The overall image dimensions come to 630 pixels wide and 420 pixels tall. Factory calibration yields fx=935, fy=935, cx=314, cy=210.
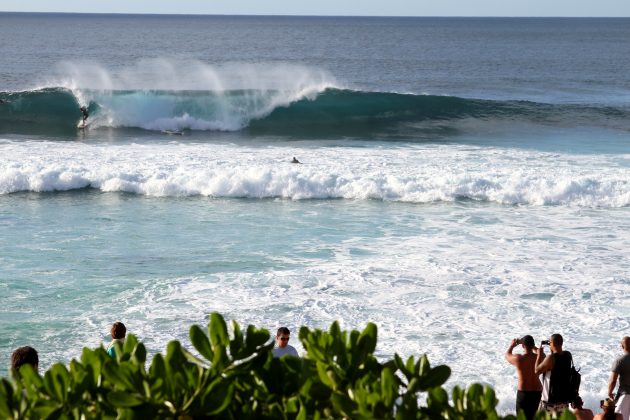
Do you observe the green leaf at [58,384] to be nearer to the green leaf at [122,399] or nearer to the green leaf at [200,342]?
the green leaf at [122,399]

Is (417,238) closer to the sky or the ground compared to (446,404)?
closer to the ground

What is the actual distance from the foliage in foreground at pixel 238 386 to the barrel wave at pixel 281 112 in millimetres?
22564

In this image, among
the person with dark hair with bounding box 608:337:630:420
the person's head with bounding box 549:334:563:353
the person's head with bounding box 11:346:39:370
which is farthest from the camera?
the person with dark hair with bounding box 608:337:630:420

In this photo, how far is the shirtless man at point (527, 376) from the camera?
6.77 metres

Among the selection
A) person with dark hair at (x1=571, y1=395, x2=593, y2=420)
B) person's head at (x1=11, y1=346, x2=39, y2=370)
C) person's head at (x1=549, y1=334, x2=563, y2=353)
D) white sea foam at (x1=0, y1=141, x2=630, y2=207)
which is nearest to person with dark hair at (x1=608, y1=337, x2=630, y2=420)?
person with dark hair at (x1=571, y1=395, x2=593, y2=420)

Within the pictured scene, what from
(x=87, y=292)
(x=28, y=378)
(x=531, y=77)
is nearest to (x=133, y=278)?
(x=87, y=292)

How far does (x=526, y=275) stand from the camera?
36.7 feet

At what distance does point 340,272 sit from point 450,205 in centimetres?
522

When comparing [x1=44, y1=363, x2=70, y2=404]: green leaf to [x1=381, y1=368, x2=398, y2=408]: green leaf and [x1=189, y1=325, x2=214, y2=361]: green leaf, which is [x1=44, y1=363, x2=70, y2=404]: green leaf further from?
[x1=381, y1=368, x2=398, y2=408]: green leaf

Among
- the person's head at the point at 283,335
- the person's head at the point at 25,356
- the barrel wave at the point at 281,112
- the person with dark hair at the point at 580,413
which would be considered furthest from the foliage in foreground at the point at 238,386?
the barrel wave at the point at 281,112

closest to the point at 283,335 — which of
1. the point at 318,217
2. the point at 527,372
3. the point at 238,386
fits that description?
the point at 527,372

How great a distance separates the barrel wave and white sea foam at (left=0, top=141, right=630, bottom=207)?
515 cm

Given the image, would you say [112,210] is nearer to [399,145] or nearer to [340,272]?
[340,272]

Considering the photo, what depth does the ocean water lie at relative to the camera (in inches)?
377
